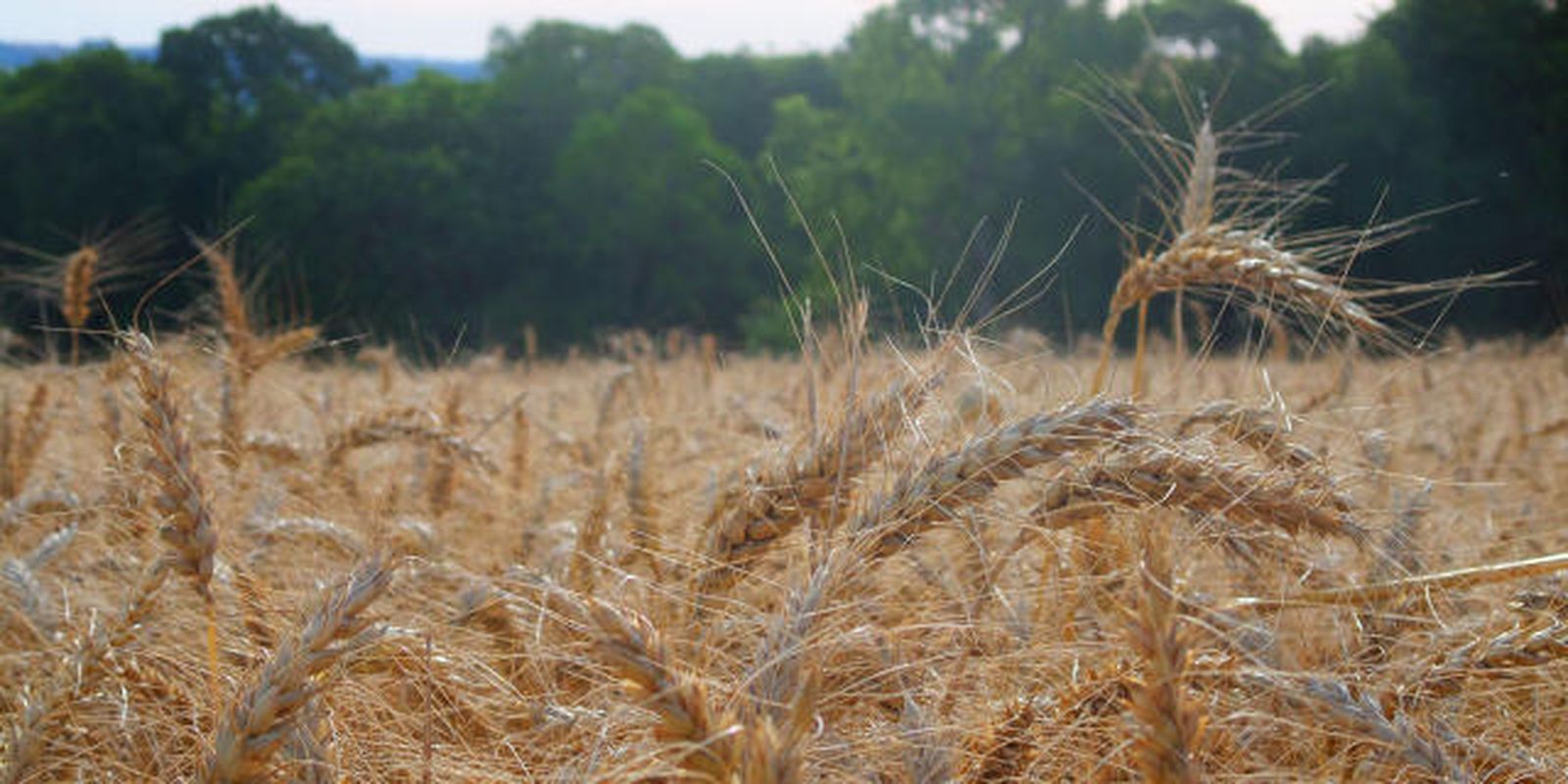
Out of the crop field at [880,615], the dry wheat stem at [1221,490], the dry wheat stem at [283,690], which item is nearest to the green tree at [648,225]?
the crop field at [880,615]

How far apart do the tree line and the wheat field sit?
16712 mm

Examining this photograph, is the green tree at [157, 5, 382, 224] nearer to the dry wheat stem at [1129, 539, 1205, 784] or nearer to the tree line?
the tree line

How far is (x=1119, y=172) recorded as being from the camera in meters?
19.7

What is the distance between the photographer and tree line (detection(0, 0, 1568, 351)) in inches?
723

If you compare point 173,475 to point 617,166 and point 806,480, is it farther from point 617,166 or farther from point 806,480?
point 617,166

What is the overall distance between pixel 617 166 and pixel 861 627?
30.8 meters

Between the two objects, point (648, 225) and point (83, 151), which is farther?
point (648, 225)

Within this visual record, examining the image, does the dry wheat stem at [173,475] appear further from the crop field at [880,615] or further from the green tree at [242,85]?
the green tree at [242,85]

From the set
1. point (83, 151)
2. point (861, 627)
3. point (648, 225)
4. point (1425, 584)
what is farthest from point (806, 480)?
point (83, 151)

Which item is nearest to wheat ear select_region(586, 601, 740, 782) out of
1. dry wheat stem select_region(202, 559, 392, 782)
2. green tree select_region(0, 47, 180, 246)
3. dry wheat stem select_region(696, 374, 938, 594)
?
dry wheat stem select_region(202, 559, 392, 782)

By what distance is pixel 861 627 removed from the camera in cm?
113

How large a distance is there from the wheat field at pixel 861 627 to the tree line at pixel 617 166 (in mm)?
16712

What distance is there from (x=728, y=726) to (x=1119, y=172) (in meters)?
19.9

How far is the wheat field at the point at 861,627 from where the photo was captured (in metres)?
1.08
